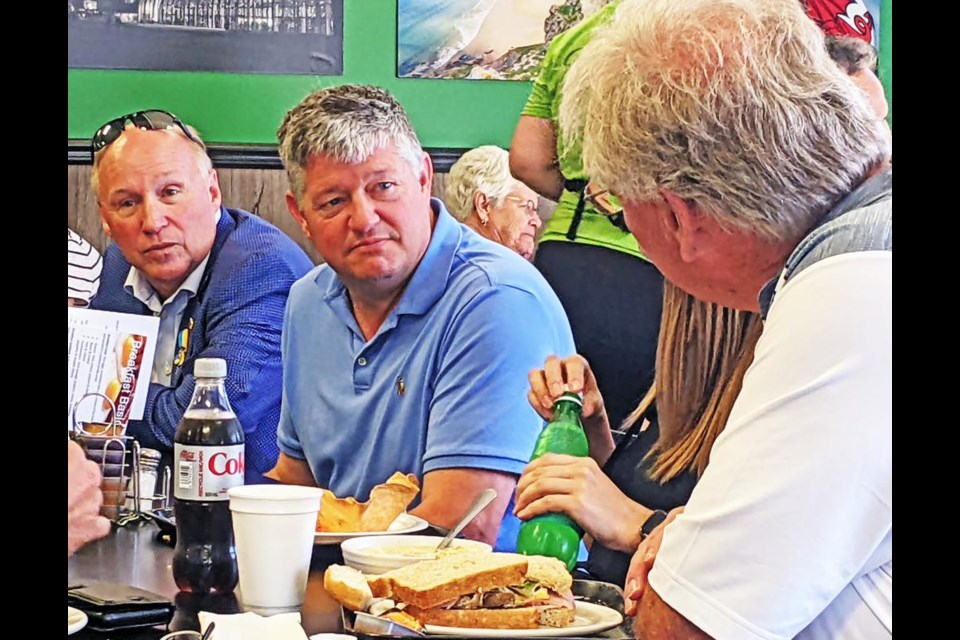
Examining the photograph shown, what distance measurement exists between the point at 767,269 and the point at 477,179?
60cm

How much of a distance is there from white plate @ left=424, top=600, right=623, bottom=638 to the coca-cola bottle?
1.26 ft

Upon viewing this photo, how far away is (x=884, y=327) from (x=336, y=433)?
107 cm

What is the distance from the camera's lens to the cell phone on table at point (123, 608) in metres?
1.90

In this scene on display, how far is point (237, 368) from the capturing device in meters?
2.41

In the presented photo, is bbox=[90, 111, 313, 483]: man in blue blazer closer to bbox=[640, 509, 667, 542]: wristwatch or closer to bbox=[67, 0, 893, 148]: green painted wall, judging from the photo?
bbox=[67, 0, 893, 148]: green painted wall

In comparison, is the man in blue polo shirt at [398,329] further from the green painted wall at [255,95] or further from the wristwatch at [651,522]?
the wristwatch at [651,522]

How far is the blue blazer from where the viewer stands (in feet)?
7.87

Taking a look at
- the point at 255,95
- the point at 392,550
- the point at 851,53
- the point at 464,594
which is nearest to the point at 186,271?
the point at 255,95

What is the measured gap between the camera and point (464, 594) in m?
2.03

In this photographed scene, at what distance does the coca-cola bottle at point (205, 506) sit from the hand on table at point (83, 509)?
0.29 m
